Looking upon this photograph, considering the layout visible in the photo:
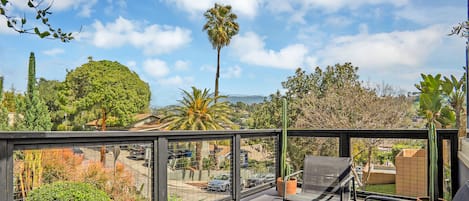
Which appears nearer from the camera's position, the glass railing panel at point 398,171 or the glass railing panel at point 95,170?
the glass railing panel at point 95,170

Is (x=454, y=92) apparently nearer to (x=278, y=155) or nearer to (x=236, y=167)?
(x=278, y=155)

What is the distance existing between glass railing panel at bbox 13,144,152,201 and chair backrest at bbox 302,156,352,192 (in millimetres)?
1939

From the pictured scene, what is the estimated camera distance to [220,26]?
62.8 feet

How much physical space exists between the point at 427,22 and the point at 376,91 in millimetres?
3151

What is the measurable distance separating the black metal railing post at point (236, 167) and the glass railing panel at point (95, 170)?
4.53 ft

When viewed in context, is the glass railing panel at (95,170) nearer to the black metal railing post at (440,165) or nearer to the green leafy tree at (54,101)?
the black metal railing post at (440,165)

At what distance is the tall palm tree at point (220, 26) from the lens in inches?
749

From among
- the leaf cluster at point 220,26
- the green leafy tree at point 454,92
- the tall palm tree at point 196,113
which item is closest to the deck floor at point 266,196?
the green leafy tree at point 454,92

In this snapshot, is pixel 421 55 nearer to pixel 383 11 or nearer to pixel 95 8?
pixel 383 11

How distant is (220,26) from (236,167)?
15.4 meters

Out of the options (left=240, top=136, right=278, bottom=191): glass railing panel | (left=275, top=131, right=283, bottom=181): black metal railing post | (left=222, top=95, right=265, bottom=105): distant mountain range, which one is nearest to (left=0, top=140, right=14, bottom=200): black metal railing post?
(left=240, top=136, right=278, bottom=191): glass railing panel

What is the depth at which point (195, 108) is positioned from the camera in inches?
489

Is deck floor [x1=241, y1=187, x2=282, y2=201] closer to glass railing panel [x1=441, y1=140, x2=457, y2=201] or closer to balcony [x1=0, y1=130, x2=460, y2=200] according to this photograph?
balcony [x1=0, y1=130, x2=460, y2=200]

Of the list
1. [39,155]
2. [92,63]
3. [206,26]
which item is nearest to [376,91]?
[206,26]
